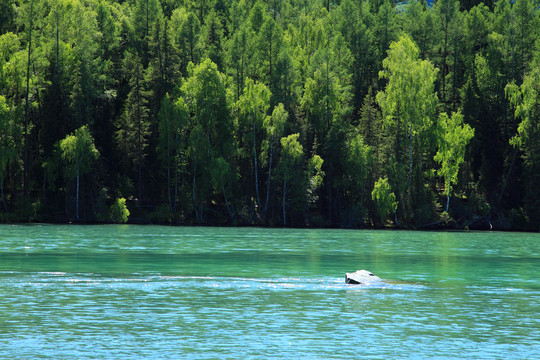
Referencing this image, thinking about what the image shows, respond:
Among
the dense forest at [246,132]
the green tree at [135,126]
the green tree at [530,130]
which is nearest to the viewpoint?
the green tree at [530,130]

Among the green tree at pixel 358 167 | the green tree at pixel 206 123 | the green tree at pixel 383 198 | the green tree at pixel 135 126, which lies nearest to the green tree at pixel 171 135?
the green tree at pixel 206 123

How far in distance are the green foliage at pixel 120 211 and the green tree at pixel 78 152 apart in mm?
3641

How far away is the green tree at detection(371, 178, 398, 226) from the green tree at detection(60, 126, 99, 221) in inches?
1129

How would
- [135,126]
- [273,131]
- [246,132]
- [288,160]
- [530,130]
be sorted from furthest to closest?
1. [246,132]
2. [135,126]
3. [273,131]
4. [288,160]
5. [530,130]

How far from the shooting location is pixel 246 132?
88.6 m

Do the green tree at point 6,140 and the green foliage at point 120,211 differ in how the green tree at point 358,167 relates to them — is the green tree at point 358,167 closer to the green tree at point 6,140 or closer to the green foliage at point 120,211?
the green foliage at point 120,211

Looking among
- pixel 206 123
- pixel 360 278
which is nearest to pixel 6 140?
pixel 206 123

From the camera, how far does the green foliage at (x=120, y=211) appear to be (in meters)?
80.4

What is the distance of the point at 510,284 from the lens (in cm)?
3119

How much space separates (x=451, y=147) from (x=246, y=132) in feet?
73.1

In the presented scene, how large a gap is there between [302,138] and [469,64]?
1030 inches

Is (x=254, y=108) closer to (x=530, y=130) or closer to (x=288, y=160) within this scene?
(x=288, y=160)

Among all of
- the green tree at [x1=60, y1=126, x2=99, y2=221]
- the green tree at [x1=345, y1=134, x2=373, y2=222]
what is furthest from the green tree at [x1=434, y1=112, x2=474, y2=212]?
the green tree at [x1=60, y1=126, x2=99, y2=221]

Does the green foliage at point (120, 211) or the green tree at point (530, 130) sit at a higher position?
the green tree at point (530, 130)
